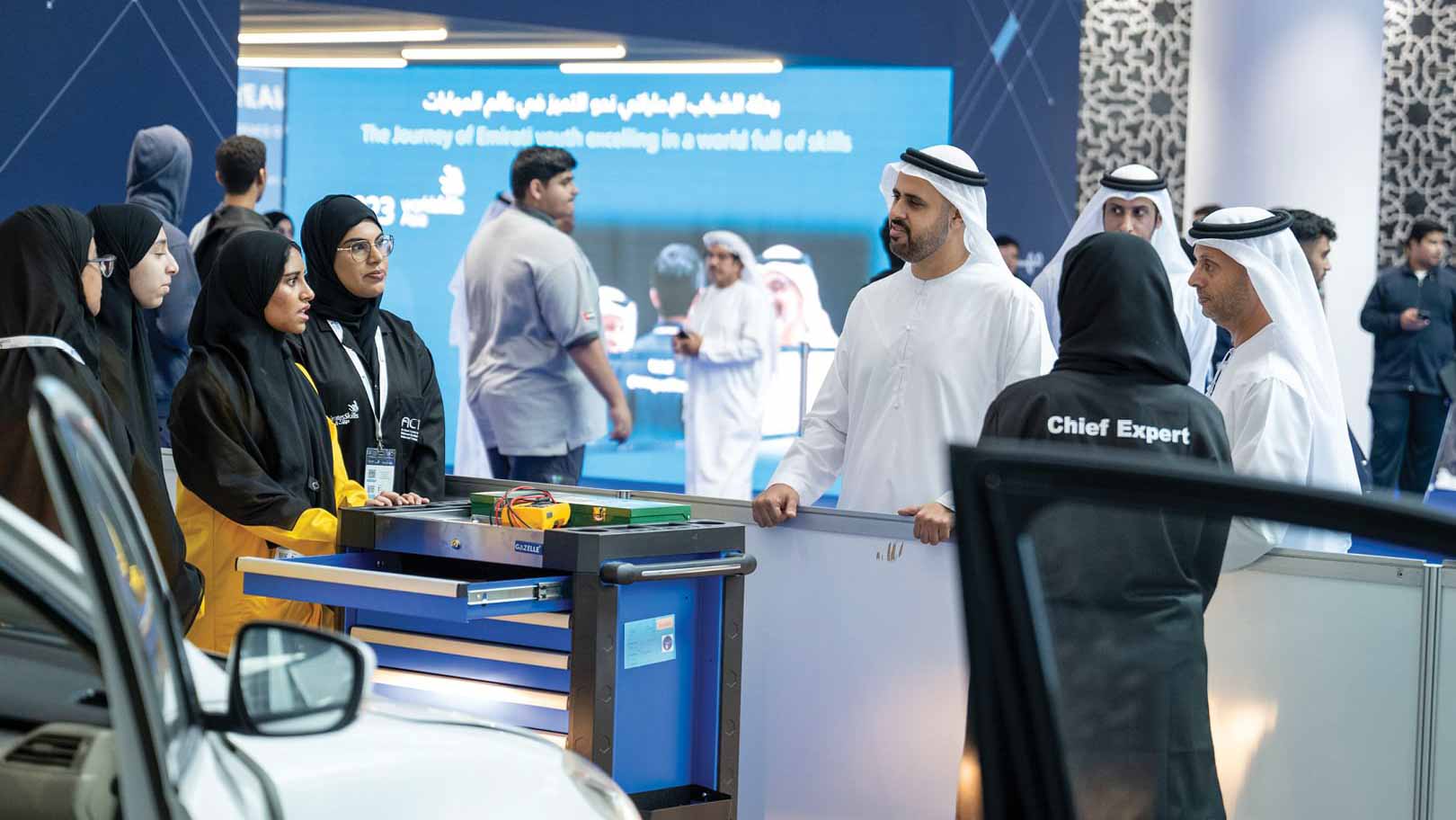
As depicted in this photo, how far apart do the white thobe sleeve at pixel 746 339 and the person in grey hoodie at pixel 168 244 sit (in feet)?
10.2

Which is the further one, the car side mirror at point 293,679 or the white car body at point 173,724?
the car side mirror at point 293,679

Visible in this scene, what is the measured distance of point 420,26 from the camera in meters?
8.23

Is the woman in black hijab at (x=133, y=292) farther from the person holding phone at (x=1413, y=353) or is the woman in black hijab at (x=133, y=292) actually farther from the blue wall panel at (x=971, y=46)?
the person holding phone at (x=1413, y=353)

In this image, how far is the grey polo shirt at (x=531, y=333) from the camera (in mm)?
5352

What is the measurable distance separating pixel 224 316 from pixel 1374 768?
252 cm

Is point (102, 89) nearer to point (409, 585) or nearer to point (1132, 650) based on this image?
point (409, 585)

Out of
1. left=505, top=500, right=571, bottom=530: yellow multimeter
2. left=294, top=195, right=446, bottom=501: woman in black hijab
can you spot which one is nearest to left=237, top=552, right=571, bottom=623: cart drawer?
left=505, top=500, right=571, bottom=530: yellow multimeter

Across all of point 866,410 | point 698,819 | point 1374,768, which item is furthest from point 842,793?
point 1374,768

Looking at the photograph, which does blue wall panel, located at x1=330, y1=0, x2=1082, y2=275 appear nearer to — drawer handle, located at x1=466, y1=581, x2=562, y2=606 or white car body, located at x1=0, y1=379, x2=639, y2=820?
drawer handle, located at x1=466, y1=581, x2=562, y2=606

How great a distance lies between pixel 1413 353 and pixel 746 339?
402cm

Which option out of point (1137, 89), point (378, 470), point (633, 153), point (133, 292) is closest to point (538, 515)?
point (378, 470)

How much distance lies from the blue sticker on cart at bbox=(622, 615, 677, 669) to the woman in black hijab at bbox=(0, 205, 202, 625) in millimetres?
985

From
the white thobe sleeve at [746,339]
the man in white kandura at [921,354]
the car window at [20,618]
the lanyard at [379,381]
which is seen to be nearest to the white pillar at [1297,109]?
the white thobe sleeve at [746,339]

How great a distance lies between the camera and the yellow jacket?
3312 millimetres
